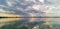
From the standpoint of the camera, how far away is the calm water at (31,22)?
1864mm

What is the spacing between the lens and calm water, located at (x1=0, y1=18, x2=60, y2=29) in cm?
186

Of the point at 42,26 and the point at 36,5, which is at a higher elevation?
the point at 36,5

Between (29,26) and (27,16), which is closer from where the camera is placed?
(29,26)

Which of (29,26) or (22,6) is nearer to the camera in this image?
(29,26)

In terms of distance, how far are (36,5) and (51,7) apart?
0.28 metres

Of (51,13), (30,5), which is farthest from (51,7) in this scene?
(30,5)

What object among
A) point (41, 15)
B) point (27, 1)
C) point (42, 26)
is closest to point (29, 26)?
point (42, 26)

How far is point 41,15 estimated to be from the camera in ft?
6.73

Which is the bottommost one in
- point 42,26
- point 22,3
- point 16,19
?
point 42,26

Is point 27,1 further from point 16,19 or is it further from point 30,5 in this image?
point 16,19

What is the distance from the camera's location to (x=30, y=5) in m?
2.04

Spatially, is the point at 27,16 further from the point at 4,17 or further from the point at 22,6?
the point at 4,17

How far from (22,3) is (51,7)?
1.75 feet

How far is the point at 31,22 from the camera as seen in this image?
1997 mm
